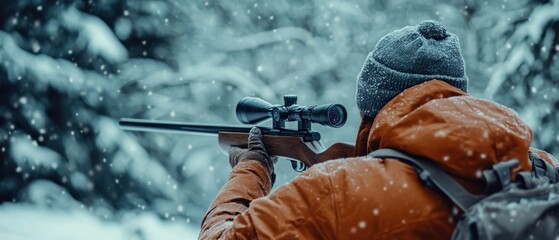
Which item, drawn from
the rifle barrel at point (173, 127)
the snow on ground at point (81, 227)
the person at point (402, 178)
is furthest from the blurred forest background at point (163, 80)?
the person at point (402, 178)

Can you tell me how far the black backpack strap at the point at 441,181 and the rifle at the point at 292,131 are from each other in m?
0.70

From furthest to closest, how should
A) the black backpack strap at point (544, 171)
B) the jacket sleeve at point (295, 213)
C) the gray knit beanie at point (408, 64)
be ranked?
the gray knit beanie at point (408, 64), the black backpack strap at point (544, 171), the jacket sleeve at point (295, 213)

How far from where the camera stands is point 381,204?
42.9 inches

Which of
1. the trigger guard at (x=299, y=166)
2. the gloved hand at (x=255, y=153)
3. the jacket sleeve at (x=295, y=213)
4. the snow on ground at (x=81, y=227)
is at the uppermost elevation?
the snow on ground at (x=81, y=227)

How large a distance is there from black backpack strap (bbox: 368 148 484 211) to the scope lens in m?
0.75

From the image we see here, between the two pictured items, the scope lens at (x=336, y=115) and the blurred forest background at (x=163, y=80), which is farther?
the blurred forest background at (x=163, y=80)

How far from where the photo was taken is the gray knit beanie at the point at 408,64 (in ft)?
4.47

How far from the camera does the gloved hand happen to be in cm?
199

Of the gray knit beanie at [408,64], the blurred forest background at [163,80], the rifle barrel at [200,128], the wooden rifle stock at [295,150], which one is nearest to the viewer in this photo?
the gray knit beanie at [408,64]

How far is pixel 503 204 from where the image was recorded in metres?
1.02

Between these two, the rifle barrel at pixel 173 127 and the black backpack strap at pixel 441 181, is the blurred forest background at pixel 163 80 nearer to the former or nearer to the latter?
the rifle barrel at pixel 173 127

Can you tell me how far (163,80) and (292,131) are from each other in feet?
11.5

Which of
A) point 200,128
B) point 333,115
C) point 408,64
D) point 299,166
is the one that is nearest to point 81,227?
point 200,128

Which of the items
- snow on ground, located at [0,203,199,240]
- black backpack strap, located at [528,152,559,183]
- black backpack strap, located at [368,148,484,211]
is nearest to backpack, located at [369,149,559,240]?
black backpack strap, located at [368,148,484,211]
